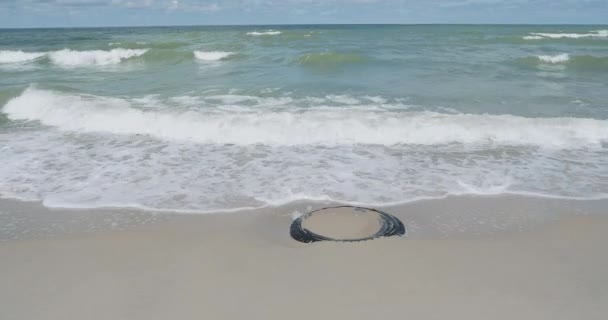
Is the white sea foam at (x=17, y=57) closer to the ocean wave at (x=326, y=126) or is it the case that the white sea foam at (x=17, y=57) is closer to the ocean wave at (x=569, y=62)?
the ocean wave at (x=326, y=126)

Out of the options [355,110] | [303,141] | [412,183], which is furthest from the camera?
[355,110]

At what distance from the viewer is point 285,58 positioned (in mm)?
22344

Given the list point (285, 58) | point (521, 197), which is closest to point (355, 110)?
point (521, 197)

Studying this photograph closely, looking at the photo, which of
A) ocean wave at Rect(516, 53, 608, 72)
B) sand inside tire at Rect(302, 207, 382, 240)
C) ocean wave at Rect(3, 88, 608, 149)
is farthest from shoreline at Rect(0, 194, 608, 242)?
ocean wave at Rect(516, 53, 608, 72)

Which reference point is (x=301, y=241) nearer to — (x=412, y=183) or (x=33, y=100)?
(x=412, y=183)

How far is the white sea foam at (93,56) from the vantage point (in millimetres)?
26734

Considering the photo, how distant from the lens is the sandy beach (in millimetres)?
3607

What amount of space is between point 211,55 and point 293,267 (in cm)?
2271

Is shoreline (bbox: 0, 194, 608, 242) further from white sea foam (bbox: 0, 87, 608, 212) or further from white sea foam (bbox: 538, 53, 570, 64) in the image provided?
white sea foam (bbox: 538, 53, 570, 64)

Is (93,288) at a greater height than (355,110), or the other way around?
(355,110)

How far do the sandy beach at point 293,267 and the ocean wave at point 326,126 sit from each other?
339 centimetres

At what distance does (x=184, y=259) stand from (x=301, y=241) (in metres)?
1.21

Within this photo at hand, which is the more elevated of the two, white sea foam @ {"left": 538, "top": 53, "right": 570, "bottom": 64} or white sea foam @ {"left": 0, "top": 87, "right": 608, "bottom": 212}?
white sea foam @ {"left": 538, "top": 53, "right": 570, "bottom": 64}

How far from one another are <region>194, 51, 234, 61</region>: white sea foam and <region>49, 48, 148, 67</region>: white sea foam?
192 inches
